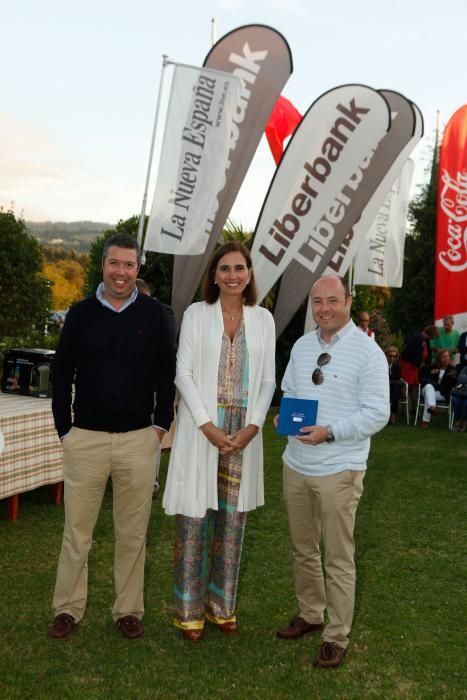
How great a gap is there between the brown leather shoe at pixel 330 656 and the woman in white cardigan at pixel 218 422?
1.75 feet

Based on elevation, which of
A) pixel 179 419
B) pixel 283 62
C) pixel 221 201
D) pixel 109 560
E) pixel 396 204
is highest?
pixel 283 62

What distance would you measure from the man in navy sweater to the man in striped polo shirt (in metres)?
0.66

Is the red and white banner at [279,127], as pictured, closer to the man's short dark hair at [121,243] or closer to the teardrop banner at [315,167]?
the teardrop banner at [315,167]

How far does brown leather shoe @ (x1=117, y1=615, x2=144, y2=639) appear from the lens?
131 inches

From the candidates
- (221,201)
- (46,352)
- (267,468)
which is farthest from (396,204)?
(46,352)

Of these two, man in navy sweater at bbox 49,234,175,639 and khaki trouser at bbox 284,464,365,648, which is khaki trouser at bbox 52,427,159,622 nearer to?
man in navy sweater at bbox 49,234,175,639

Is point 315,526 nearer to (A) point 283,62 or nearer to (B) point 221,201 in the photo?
(B) point 221,201

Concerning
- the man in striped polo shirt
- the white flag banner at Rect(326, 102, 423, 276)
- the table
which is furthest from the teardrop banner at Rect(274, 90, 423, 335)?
the man in striped polo shirt

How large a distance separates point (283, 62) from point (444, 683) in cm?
761

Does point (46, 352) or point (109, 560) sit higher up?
point (46, 352)

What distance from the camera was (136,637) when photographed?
334 centimetres

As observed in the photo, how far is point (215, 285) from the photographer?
3309 mm

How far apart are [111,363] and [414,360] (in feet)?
29.9

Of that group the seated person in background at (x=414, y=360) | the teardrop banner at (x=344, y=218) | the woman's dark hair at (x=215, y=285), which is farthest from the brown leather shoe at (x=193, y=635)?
the seated person in background at (x=414, y=360)
